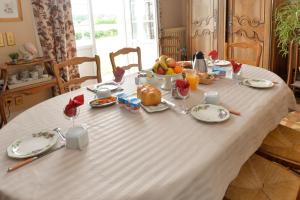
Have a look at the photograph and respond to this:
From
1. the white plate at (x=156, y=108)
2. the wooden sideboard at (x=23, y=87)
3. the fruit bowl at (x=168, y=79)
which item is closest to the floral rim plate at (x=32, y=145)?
the white plate at (x=156, y=108)

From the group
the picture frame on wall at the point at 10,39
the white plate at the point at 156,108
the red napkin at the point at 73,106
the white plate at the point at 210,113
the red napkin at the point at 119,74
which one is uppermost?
the picture frame on wall at the point at 10,39

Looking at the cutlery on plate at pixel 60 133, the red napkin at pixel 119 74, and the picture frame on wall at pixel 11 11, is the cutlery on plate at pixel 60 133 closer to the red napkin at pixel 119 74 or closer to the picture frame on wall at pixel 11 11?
the red napkin at pixel 119 74

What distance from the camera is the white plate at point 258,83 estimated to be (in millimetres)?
1800

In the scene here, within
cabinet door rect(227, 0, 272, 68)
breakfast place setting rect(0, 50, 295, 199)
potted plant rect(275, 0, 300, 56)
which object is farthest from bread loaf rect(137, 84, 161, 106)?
cabinet door rect(227, 0, 272, 68)

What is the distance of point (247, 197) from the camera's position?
1251 millimetres

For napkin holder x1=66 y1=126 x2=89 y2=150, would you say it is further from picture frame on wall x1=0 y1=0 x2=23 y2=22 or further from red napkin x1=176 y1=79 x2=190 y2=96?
picture frame on wall x1=0 y1=0 x2=23 y2=22

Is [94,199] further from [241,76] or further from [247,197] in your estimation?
[241,76]

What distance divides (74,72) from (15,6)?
0.94 meters

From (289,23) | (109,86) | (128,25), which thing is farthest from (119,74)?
(128,25)

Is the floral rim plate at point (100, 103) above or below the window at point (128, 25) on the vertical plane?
below

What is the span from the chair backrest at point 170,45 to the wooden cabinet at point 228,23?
0.23 m

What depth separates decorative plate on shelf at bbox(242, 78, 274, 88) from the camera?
180cm

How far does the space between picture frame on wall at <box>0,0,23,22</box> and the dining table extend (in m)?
1.63

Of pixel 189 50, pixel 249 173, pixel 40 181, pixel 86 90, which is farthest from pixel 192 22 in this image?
pixel 40 181
